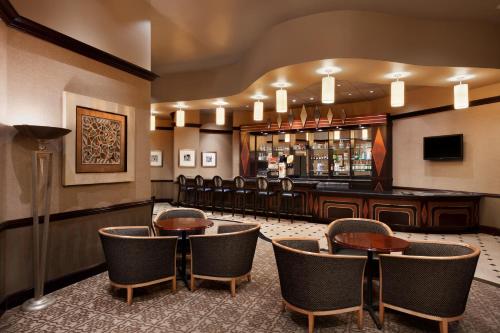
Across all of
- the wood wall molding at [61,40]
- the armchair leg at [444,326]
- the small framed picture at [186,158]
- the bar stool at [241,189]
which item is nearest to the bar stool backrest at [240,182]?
the bar stool at [241,189]

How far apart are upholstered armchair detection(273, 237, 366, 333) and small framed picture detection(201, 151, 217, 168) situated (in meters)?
8.89

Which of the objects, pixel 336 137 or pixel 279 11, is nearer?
pixel 279 11

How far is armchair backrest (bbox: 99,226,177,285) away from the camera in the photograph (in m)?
3.06

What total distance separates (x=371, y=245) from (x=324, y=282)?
2.44 feet

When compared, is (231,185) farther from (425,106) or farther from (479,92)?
(479,92)

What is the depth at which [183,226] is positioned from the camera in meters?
3.68

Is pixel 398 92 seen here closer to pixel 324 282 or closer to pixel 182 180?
pixel 324 282

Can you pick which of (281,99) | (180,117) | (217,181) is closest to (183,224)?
(281,99)

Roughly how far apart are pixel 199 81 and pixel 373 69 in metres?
4.94

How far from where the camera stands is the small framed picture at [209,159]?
11.2 metres

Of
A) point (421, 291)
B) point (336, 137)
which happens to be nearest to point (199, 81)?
point (336, 137)

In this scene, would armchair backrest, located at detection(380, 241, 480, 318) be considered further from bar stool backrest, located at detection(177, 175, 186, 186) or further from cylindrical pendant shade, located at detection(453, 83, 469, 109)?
bar stool backrest, located at detection(177, 175, 186, 186)

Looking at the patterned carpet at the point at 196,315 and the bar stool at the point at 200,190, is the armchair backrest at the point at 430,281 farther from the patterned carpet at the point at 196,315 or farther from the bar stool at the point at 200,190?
the bar stool at the point at 200,190

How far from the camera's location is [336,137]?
32.8 feet
